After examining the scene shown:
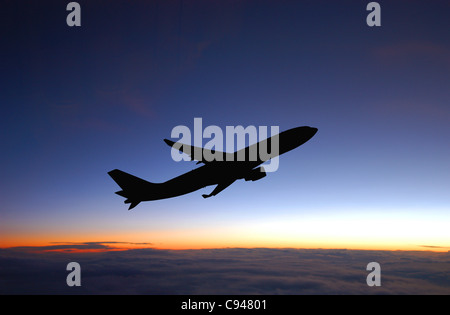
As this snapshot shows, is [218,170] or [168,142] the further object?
[218,170]

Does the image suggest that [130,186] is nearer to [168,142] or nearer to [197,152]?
[168,142]

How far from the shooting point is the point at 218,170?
29594 mm

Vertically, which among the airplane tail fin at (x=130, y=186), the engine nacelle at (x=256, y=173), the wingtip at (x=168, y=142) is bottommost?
the airplane tail fin at (x=130, y=186)

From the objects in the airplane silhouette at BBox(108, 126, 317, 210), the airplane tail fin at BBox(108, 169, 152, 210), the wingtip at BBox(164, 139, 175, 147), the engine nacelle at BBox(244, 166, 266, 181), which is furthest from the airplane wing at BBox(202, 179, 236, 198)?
the airplane tail fin at BBox(108, 169, 152, 210)

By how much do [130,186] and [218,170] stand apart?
682 inches

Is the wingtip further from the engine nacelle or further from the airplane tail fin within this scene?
the airplane tail fin

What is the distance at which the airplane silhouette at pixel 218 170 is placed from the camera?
1142 inches

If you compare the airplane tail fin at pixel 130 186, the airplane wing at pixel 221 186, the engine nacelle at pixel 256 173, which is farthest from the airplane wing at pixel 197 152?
the airplane tail fin at pixel 130 186

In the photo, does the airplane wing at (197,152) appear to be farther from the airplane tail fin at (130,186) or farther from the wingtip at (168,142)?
the airplane tail fin at (130,186)

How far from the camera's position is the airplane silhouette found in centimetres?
2900

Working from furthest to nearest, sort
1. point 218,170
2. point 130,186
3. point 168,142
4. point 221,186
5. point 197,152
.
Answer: point 130,186, point 221,186, point 218,170, point 197,152, point 168,142

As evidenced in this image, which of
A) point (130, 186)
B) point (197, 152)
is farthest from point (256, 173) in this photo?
point (130, 186)

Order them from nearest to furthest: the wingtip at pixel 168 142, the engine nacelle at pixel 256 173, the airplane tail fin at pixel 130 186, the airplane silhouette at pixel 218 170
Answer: the wingtip at pixel 168 142 < the airplane silhouette at pixel 218 170 < the engine nacelle at pixel 256 173 < the airplane tail fin at pixel 130 186
